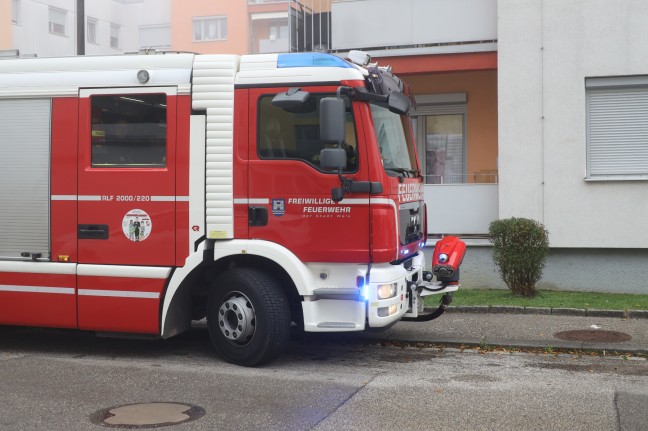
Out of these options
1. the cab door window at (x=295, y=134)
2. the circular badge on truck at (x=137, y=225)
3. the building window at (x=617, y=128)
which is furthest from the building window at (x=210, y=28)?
the cab door window at (x=295, y=134)

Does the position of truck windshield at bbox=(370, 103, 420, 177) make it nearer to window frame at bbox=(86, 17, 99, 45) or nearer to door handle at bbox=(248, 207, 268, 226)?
door handle at bbox=(248, 207, 268, 226)

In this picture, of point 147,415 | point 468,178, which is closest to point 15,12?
point 468,178

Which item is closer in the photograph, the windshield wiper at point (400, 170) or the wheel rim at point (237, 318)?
the wheel rim at point (237, 318)

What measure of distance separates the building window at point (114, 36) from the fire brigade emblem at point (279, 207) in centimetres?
5358

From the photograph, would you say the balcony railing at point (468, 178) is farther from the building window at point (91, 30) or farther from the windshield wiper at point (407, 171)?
the building window at point (91, 30)

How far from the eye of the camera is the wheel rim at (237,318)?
28.6ft

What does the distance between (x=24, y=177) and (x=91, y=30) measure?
50779 millimetres

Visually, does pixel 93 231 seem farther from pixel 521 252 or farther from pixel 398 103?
pixel 521 252

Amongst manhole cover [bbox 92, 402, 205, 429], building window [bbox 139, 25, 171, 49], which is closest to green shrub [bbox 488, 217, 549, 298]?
manhole cover [bbox 92, 402, 205, 429]

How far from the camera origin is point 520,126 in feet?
47.9

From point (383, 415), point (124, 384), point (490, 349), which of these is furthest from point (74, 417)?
point (490, 349)

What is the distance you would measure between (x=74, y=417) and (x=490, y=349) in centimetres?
483

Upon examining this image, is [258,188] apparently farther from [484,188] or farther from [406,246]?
[484,188]

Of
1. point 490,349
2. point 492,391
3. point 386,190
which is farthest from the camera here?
point 490,349
